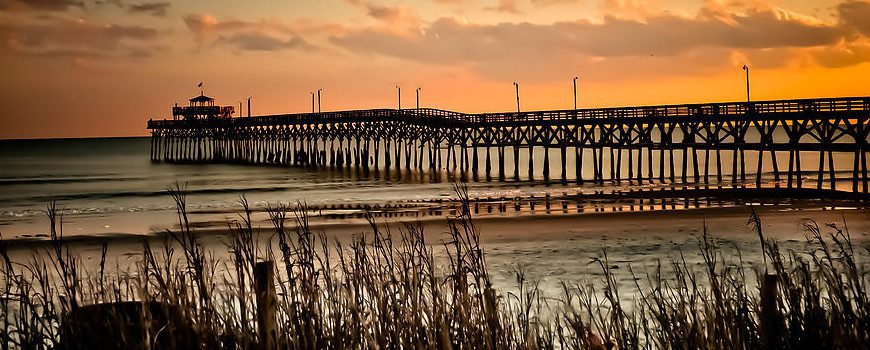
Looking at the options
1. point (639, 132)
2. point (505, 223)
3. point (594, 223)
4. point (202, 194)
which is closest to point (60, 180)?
point (202, 194)

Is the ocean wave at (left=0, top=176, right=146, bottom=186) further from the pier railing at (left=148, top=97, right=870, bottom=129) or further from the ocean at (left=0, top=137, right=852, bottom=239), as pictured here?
the pier railing at (left=148, top=97, right=870, bottom=129)

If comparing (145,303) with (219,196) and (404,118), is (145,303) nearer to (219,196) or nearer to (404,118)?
(219,196)

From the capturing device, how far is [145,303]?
6.77 metres

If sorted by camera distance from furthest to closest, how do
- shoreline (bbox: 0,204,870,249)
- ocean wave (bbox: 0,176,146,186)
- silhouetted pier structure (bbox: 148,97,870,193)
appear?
ocean wave (bbox: 0,176,146,186)
silhouetted pier structure (bbox: 148,97,870,193)
shoreline (bbox: 0,204,870,249)

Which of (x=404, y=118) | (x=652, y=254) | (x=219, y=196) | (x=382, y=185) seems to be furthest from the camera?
(x=404, y=118)

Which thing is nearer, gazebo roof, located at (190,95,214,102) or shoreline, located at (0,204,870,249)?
shoreline, located at (0,204,870,249)

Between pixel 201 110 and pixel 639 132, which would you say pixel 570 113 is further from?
pixel 201 110

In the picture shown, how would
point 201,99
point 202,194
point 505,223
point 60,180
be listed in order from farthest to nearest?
point 201,99 < point 60,180 < point 202,194 < point 505,223

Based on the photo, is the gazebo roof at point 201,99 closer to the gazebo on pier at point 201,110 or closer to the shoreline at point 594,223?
the gazebo on pier at point 201,110

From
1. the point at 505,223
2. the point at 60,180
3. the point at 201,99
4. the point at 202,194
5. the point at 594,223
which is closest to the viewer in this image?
the point at 594,223

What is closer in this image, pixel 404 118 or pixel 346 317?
pixel 346 317

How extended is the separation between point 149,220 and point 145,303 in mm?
24821

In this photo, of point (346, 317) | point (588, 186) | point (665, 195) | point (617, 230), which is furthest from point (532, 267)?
point (588, 186)

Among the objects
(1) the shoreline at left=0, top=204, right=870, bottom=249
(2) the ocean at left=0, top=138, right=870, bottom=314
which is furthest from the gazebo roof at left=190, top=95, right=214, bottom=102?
(1) the shoreline at left=0, top=204, right=870, bottom=249
